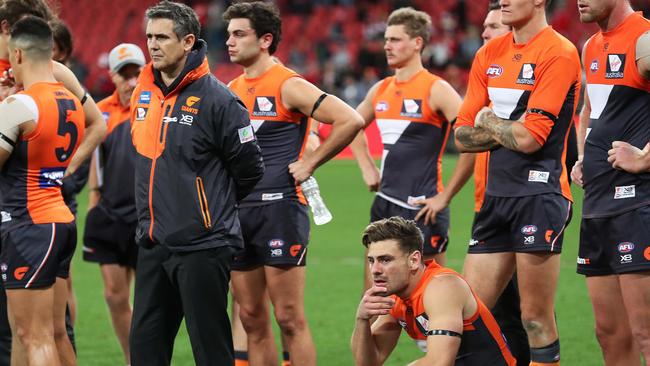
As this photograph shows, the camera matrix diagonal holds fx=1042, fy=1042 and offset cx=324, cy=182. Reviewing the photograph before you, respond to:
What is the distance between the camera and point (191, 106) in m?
5.68

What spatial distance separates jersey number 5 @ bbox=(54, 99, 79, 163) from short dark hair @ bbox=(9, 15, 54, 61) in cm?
33

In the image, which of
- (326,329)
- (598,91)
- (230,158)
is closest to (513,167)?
(598,91)

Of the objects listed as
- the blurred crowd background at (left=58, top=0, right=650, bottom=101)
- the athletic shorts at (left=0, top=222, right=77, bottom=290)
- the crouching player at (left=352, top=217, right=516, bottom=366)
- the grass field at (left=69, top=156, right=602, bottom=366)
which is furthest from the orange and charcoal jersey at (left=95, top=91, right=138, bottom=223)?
the blurred crowd background at (left=58, top=0, right=650, bottom=101)

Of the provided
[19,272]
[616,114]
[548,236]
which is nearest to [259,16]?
[19,272]

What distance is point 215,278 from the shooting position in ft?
18.5

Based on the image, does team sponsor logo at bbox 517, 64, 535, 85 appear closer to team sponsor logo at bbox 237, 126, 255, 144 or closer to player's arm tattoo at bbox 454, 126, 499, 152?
player's arm tattoo at bbox 454, 126, 499, 152

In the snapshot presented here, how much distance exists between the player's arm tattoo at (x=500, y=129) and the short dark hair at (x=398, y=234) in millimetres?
961

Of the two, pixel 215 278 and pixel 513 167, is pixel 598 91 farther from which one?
→ pixel 215 278

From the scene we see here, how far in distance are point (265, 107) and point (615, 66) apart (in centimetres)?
240

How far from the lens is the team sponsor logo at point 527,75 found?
6.27m

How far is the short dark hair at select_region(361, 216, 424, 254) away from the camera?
18.0ft

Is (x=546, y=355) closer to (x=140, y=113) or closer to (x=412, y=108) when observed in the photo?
(x=412, y=108)

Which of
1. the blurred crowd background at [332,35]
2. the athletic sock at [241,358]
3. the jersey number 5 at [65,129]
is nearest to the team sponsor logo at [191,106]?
the jersey number 5 at [65,129]

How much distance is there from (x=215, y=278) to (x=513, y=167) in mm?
2023
